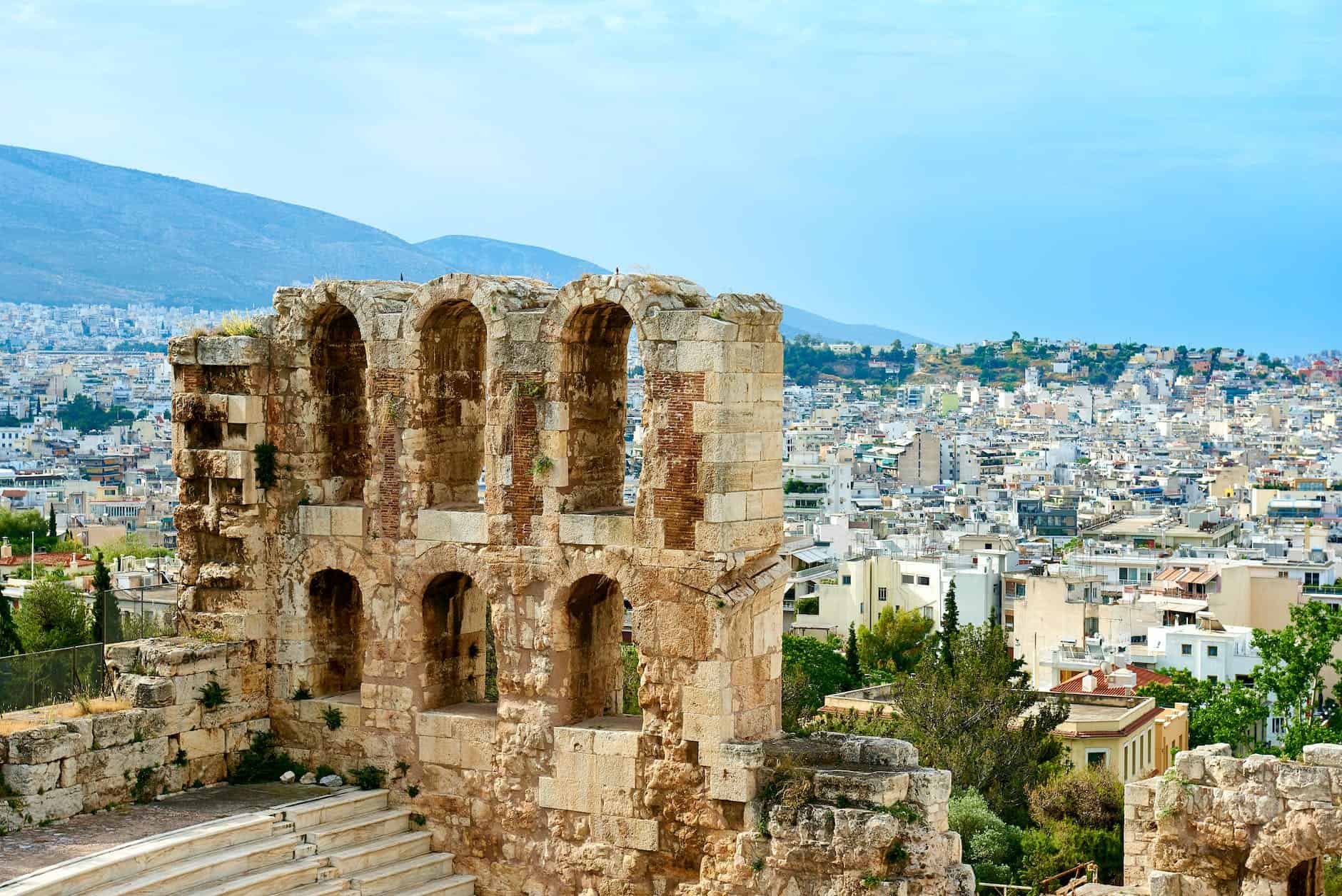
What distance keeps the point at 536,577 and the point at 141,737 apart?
15.1 feet

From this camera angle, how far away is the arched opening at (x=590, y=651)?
20719mm

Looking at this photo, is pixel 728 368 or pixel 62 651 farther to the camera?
pixel 62 651

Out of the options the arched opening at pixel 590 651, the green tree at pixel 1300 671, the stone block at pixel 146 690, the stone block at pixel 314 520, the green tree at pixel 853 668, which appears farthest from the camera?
the green tree at pixel 853 668

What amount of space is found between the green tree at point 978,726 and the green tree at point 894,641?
24462mm

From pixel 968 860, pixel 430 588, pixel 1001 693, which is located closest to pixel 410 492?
pixel 430 588

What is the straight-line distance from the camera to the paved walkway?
723 inches

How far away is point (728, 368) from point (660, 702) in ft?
11.4

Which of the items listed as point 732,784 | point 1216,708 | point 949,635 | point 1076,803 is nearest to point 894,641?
point 949,635

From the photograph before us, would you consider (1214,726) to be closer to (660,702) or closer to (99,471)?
(660,702)

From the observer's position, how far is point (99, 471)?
175m

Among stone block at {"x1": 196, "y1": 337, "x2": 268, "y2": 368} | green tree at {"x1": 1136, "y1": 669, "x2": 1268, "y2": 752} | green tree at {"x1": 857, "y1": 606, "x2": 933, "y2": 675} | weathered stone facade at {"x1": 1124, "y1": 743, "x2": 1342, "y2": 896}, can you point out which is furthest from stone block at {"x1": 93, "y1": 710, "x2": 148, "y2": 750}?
green tree at {"x1": 857, "y1": 606, "x2": 933, "y2": 675}

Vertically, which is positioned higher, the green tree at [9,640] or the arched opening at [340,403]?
the arched opening at [340,403]

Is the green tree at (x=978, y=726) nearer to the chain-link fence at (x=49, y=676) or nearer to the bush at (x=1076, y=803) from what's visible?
the bush at (x=1076, y=803)

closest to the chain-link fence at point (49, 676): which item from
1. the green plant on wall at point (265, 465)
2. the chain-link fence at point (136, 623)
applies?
the chain-link fence at point (136, 623)
